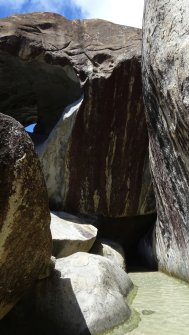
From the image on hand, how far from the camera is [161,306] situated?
431 cm

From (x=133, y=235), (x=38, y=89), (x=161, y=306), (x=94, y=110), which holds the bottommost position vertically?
(x=133, y=235)

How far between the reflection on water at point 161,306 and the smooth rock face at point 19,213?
Result: 3.35ft

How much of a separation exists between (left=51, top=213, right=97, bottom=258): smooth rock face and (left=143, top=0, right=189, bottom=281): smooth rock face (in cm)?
115

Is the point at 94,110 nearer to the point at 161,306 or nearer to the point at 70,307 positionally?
the point at 161,306

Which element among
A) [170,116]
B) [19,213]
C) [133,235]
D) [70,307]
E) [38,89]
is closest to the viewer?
[19,213]

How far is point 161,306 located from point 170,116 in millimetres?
1920

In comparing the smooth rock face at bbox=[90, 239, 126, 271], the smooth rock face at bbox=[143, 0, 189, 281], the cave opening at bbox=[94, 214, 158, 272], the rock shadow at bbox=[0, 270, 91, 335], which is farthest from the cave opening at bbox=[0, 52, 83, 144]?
the rock shadow at bbox=[0, 270, 91, 335]

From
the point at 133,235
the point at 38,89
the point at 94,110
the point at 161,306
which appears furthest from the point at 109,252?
the point at 38,89

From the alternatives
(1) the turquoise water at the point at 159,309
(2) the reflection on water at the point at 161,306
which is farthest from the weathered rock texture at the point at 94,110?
(1) the turquoise water at the point at 159,309

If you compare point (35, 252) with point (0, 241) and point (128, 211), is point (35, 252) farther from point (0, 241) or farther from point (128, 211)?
point (128, 211)

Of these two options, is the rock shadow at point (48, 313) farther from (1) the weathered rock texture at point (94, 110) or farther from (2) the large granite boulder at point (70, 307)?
(1) the weathered rock texture at point (94, 110)

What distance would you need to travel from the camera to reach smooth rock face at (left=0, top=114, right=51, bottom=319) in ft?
9.18

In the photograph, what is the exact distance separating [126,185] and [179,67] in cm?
414

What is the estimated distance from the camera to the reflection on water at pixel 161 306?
3520mm
